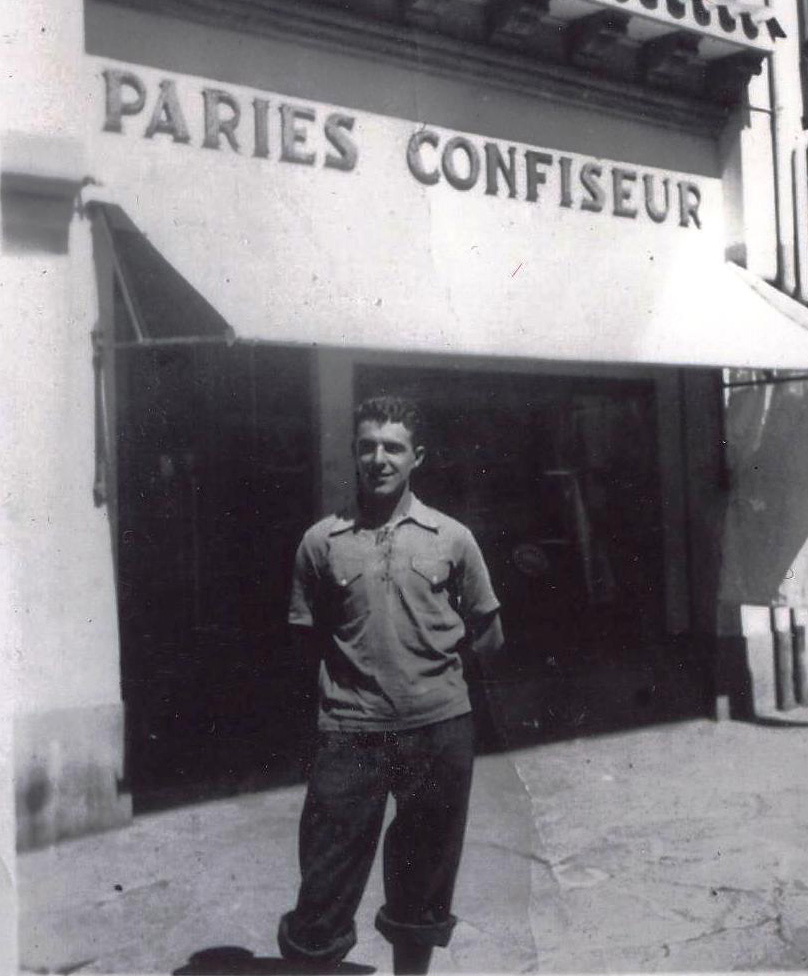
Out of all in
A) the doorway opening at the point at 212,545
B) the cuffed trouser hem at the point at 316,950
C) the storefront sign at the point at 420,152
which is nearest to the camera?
the cuffed trouser hem at the point at 316,950

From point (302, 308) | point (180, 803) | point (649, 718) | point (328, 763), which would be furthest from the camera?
point (649, 718)

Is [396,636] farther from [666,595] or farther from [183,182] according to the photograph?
[666,595]

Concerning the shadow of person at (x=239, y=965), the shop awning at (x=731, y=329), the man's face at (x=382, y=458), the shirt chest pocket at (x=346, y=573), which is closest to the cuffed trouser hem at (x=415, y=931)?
the shadow of person at (x=239, y=965)

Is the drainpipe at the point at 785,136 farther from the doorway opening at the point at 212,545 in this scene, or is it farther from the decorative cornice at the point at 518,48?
the doorway opening at the point at 212,545

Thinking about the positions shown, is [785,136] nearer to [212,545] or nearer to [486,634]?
[212,545]

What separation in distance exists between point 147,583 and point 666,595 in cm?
404

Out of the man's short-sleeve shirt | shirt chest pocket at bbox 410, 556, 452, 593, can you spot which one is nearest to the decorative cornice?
the man's short-sleeve shirt

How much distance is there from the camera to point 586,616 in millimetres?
8398

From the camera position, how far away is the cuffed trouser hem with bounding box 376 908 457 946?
3.41 metres

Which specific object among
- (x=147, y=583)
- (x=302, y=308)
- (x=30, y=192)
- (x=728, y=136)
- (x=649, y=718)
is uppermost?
(x=728, y=136)

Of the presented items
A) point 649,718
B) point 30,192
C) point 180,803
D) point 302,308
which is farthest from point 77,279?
point 649,718

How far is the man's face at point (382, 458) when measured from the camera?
3471 millimetres

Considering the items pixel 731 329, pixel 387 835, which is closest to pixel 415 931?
pixel 387 835

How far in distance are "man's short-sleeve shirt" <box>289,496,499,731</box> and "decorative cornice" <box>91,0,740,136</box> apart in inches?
137
